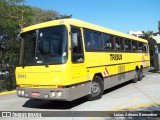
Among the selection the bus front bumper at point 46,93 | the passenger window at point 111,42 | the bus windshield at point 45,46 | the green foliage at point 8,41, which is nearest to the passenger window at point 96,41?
the passenger window at point 111,42

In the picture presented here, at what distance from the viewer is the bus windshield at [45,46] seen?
9044mm

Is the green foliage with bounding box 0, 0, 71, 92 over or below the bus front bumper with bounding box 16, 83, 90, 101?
over

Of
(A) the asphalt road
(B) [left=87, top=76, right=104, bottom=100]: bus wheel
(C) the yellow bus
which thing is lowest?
(A) the asphalt road

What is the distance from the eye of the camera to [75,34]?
31.1 ft

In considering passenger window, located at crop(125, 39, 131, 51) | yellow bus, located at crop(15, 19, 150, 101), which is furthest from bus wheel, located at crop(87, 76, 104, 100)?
passenger window, located at crop(125, 39, 131, 51)

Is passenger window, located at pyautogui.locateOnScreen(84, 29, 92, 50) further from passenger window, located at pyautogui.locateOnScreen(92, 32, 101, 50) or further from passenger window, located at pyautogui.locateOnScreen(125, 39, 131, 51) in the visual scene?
passenger window, located at pyautogui.locateOnScreen(125, 39, 131, 51)

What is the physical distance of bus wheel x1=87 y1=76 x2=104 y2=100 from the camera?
10.7 metres

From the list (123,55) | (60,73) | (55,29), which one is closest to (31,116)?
(60,73)

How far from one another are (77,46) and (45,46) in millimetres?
1111

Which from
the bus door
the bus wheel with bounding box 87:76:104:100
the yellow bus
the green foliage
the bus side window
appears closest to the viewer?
the yellow bus

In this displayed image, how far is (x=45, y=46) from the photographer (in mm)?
9430

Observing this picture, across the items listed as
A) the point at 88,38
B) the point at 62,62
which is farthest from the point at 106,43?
the point at 62,62

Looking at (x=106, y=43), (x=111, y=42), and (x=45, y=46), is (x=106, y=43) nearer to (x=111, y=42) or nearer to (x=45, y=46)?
(x=111, y=42)

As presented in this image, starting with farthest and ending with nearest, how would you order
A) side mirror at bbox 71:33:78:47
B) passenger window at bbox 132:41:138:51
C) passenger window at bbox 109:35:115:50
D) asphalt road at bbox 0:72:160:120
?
passenger window at bbox 132:41:138:51 < passenger window at bbox 109:35:115:50 < side mirror at bbox 71:33:78:47 < asphalt road at bbox 0:72:160:120
